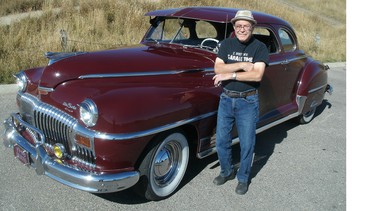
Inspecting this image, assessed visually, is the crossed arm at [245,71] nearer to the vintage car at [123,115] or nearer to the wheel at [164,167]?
the vintage car at [123,115]

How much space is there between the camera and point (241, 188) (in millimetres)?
3617

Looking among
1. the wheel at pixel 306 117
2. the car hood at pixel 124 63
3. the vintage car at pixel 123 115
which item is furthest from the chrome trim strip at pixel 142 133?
the wheel at pixel 306 117

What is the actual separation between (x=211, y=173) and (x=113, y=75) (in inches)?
60.5

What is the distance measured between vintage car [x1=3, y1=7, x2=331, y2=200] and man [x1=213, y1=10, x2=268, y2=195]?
218 mm

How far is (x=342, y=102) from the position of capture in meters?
7.33

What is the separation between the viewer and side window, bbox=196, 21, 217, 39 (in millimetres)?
4510

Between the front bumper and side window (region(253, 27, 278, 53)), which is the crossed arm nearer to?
the front bumper

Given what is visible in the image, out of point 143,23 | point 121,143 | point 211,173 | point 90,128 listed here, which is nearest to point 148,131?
point 121,143

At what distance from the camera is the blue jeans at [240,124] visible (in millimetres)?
3359

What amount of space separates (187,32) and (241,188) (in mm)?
2127

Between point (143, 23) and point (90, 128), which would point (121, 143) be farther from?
point (143, 23)

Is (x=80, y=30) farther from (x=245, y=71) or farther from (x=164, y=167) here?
(x=245, y=71)

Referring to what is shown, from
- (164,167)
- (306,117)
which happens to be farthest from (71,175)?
(306,117)

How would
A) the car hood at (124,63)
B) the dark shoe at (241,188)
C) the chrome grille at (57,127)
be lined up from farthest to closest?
the dark shoe at (241,188)
the car hood at (124,63)
the chrome grille at (57,127)
